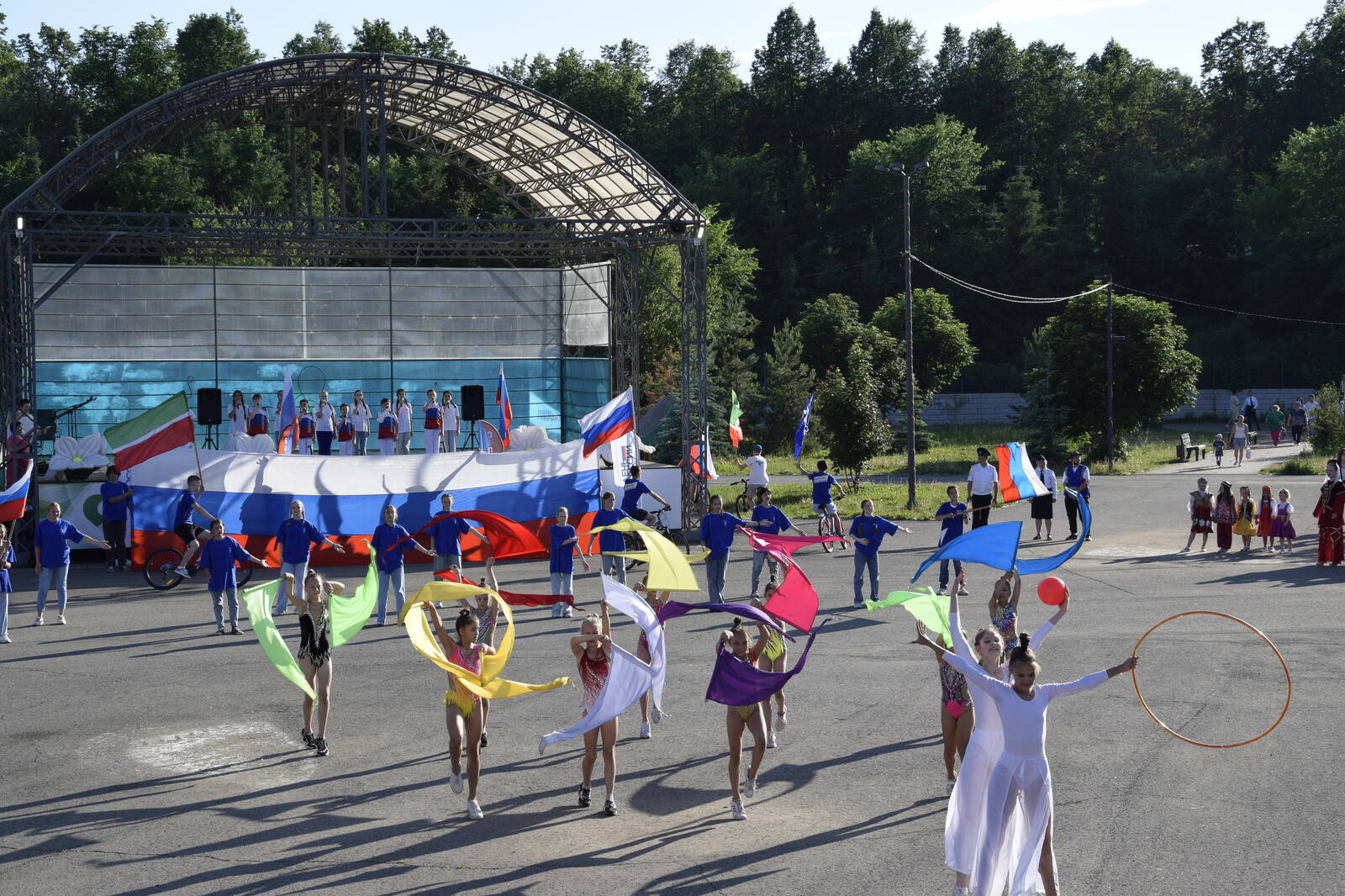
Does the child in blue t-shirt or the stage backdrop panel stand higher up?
the stage backdrop panel

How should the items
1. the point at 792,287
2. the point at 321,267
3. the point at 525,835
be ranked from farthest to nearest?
the point at 792,287, the point at 321,267, the point at 525,835

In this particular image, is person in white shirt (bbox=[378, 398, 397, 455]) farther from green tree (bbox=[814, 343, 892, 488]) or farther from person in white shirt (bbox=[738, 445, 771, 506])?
green tree (bbox=[814, 343, 892, 488])

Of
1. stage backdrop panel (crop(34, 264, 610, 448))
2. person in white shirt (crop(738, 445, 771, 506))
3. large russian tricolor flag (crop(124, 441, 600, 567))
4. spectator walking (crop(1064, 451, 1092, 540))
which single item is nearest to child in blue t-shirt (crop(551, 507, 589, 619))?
large russian tricolor flag (crop(124, 441, 600, 567))

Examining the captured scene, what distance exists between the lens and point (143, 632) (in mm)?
17438

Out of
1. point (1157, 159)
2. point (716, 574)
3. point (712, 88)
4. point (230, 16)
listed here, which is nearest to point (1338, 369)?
point (1157, 159)

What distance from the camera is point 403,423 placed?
31.7m

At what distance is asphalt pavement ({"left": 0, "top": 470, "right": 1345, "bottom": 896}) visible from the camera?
8609 millimetres

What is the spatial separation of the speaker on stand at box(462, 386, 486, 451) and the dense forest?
18407 millimetres

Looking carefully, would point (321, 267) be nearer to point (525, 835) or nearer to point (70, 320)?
point (70, 320)

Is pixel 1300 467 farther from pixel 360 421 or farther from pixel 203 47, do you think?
pixel 203 47

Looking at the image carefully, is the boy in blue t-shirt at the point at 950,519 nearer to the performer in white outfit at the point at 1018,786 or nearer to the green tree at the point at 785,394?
the performer in white outfit at the point at 1018,786

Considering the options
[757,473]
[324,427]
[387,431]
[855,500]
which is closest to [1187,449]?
[855,500]

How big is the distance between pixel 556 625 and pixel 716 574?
2454 millimetres

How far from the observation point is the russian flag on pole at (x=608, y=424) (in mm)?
23703
